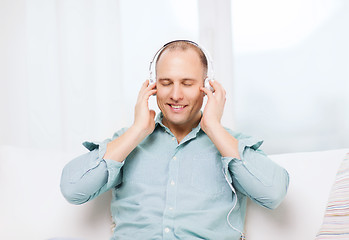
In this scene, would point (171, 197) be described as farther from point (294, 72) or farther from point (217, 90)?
point (294, 72)

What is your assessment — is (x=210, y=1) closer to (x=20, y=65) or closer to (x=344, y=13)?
(x=344, y=13)

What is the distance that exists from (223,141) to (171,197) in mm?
276

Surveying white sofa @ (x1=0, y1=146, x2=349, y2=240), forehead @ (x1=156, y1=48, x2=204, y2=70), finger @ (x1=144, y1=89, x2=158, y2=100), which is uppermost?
forehead @ (x1=156, y1=48, x2=204, y2=70)

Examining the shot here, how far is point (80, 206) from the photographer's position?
1.76 metres

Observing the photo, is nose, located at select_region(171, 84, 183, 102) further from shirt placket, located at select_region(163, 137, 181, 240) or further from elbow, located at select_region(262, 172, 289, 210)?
elbow, located at select_region(262, 172, 289, 210)

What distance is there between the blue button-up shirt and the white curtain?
105 centimetres

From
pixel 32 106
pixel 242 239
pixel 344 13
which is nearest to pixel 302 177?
pixel 242 239

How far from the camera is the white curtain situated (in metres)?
2.74

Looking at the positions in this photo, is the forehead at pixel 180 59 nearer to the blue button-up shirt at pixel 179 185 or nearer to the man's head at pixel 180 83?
the man's head at pixel 180 83

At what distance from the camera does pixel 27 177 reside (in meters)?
1.81

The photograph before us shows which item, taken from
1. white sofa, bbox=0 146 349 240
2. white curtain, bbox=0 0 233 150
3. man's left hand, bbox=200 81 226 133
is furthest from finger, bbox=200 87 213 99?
white curtain, bbox=0 0 233 150

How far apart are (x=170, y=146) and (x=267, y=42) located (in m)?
1.24

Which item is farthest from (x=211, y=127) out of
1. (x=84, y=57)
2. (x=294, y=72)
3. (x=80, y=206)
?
(x=84, y=57)

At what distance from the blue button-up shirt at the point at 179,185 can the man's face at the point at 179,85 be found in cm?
10
